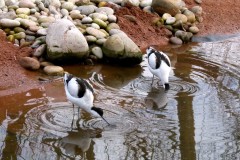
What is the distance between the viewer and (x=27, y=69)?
11.0 metres

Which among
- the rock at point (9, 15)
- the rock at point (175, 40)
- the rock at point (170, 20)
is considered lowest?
the rock at point (175, 40)

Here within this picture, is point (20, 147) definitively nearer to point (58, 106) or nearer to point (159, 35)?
point (58, 106)

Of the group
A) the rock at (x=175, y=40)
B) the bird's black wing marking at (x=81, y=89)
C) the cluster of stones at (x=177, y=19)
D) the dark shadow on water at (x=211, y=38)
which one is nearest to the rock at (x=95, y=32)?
the rock at (x=175, y=40)

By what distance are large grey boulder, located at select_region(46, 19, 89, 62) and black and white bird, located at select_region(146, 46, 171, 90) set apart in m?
1.41

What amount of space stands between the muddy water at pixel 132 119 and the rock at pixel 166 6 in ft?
10.3

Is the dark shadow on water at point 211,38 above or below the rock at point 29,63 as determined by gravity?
below

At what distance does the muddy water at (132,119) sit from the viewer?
779 cm

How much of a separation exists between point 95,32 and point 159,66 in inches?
84.8

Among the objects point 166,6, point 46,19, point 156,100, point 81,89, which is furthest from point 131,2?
point 81,89

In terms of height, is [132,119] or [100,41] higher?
[132,119]

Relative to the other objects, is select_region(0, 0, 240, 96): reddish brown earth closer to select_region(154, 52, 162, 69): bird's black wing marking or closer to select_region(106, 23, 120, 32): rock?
select_region(106, 23, 120, 32): rock

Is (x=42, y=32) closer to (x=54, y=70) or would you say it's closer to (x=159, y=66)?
(x=54, y=70)

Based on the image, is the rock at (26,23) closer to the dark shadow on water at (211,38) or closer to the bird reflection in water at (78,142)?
the dark shadow on water at (211,38)

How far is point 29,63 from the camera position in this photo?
11.0 meters
